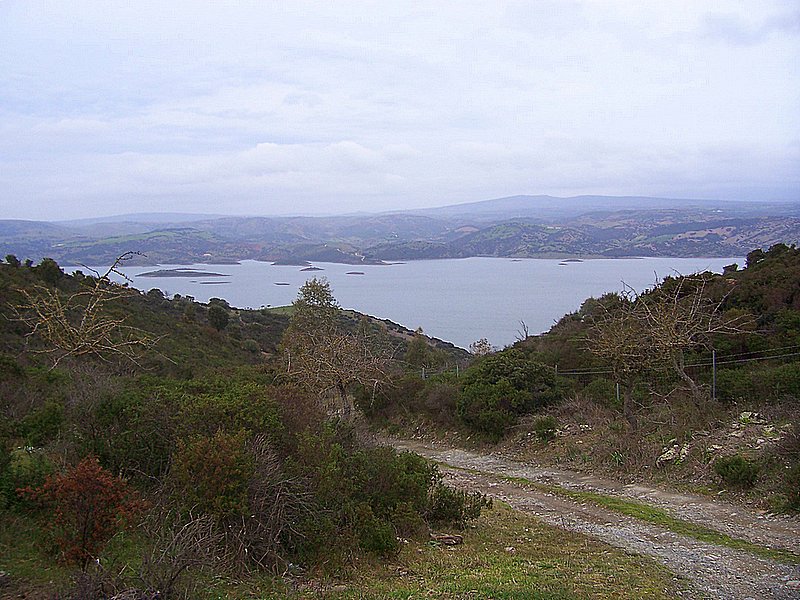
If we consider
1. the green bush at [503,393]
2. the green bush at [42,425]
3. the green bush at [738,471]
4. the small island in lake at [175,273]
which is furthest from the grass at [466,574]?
the small island in lake at [175,273]

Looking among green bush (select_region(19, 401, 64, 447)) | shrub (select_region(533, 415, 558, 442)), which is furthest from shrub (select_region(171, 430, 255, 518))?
shrub (select_region(533, 415, 558, 442))

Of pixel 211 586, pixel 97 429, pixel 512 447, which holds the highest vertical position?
pixel 97 429

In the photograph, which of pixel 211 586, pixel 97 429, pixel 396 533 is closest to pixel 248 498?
pixel 211 586

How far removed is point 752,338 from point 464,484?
758cm

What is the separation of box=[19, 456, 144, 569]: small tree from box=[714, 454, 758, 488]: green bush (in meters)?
7.61

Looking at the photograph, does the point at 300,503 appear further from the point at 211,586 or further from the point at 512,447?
the point at 512,447

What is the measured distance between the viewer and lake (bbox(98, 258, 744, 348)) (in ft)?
163

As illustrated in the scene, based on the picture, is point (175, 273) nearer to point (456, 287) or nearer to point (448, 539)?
point (456, 287)

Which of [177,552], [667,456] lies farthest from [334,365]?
[177,552]

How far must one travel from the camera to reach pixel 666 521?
8367 millimetres

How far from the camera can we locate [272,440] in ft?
24.2

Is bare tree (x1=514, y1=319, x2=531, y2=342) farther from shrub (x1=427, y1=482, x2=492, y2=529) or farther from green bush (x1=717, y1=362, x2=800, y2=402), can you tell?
shrub (x1=427, y1=482, x2=492, y2=529)

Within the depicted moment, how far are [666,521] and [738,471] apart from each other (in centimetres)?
154

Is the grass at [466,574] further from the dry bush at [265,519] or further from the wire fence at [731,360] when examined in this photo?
the wire fence at [731,360]
